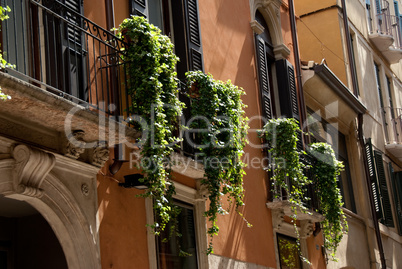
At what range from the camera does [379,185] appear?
17.7 meters

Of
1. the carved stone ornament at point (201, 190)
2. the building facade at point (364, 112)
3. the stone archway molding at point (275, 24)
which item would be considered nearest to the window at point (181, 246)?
the carved stone ornament at point (201, 190)

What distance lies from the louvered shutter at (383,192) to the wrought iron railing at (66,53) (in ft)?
36.7

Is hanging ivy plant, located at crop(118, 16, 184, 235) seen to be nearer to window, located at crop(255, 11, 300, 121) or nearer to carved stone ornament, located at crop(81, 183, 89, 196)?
carved stone ornament, located at crop(81, 183, 89, 196)

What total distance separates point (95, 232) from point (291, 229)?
589 cm

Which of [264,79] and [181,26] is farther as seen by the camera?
[264,79]

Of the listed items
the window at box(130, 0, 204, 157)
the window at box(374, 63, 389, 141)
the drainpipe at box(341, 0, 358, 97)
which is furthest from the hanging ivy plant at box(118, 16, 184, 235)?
the window at box(374, 63, 389, 141)

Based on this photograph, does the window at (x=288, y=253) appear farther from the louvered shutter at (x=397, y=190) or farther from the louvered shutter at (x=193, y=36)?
the louvered shutter at (x=397, y=190)

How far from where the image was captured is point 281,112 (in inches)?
520

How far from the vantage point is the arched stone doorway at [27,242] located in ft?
27.6

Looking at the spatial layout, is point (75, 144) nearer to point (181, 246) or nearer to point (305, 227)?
point (181, 246)

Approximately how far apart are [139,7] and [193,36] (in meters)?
1.34

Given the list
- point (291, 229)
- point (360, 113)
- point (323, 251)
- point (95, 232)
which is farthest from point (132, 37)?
point (360, 113)

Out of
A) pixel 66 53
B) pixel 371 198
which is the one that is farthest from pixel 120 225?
pixel 371 198

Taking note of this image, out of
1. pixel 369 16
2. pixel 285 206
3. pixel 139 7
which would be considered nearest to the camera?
pixel 139 7
